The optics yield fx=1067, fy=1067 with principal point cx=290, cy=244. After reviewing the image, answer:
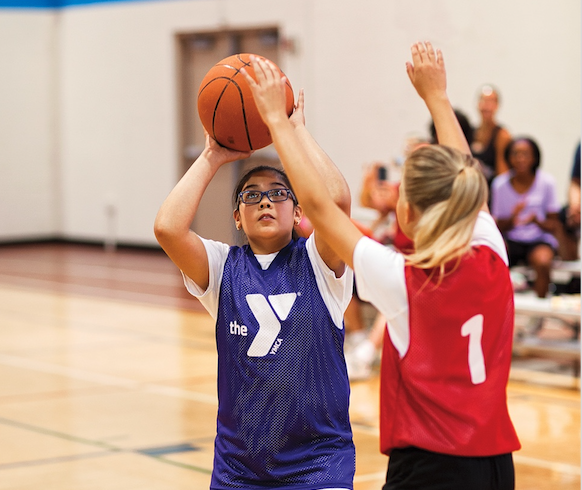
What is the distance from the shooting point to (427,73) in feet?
8.87

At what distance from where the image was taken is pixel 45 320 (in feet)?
31.2

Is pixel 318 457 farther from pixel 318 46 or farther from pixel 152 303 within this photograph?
pixel 318 46

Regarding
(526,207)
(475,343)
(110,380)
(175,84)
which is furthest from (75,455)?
(175,84)

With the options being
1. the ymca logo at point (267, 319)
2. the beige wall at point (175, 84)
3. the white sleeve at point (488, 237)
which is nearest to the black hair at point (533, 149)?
the beige wall at point (175, 84)

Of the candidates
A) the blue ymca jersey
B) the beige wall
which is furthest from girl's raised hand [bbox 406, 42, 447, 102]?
the beige wall

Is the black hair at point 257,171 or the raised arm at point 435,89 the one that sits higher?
the raised arm at point 435,89

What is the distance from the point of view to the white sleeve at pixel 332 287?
2.75m

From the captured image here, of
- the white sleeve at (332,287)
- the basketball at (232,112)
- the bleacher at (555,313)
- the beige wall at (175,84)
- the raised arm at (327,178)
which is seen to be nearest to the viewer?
the raised arm at (327,178)

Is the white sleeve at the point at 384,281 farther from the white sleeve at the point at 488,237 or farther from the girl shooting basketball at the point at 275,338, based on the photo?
the girl shooting basketball at the point at 275,338

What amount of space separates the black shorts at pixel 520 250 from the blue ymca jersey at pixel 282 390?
5.15 m

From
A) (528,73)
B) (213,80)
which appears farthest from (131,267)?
(213,80)

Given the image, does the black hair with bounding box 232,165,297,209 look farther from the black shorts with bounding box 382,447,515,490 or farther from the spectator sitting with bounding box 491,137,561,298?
the spectator sitting with bounding box 491,137,561,298

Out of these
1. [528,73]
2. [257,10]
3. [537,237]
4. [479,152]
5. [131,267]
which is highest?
[257,10]

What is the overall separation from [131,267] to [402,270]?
11418 mm
